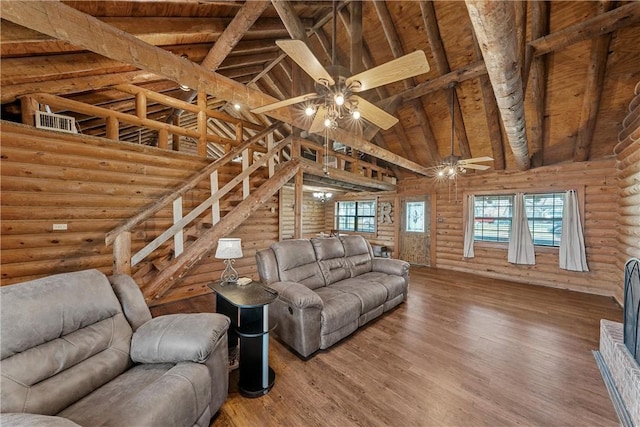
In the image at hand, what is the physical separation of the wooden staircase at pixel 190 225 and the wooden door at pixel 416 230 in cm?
422

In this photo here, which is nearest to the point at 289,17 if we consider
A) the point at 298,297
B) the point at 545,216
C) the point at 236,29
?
the point at 236,29

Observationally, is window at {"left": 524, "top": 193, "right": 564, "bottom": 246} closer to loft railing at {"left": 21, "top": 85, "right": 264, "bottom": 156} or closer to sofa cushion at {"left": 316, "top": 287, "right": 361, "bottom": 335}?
sofa cushion at {"left": 316, "top": 287, "right": 361, "bottom": 335}

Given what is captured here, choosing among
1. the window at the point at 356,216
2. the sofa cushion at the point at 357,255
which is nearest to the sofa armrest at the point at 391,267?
the sofa cushion at the point at 357,255

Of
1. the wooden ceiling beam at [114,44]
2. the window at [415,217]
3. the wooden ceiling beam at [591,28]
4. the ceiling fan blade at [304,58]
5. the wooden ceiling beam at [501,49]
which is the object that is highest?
the wooden ceiling beam at [591,28]

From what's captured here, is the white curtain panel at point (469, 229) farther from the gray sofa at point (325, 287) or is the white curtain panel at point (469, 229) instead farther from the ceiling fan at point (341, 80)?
the ceiling fan at point (341, 80)

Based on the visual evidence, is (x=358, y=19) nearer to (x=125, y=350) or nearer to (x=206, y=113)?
(x=206, y=113)

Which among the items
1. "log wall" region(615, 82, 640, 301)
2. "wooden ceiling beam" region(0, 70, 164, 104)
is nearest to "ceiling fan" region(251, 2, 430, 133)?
"wooden ceiling beam" region(0, 70, 164, 104)

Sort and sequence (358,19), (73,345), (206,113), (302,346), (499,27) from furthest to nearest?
1. (206,113)
2. (358,19)
3. (302,346)
4. (499,27)
5. (73,345)

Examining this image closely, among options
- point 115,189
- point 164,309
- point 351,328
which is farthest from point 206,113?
point 351,328

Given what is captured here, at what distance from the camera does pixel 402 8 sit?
364cm

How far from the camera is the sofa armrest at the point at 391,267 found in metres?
3.93

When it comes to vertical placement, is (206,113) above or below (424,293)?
above

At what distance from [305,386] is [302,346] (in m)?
0.38

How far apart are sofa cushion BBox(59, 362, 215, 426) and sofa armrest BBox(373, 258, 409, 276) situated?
10.1 feet
